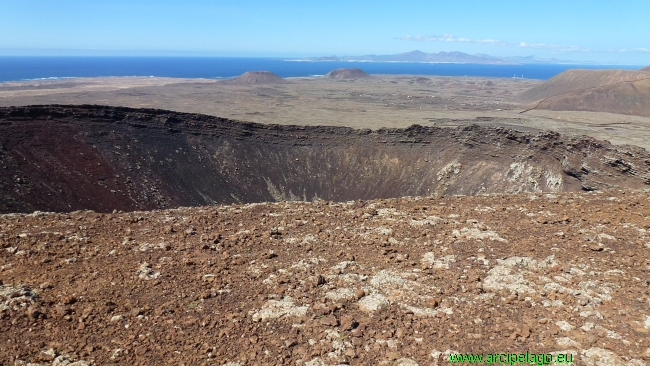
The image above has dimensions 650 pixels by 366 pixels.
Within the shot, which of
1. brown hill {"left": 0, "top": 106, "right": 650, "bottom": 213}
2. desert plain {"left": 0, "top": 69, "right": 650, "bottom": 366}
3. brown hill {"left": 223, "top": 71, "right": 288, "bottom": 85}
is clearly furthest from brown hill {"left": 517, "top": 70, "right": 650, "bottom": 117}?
brown hill {"left": 223, "top": 71, "right": 288, "bottom": 85}

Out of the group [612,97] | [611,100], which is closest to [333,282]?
[611,100]

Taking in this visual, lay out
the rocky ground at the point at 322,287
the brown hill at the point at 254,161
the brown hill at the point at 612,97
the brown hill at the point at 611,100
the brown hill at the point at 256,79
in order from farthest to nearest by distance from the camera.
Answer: the brown hill at the point at 256,79, the brown hill at the point at 612,97, the brown hill at the point at 611,100, the brown hill at the point at 254,161, the rocky ground at the point at 322,287

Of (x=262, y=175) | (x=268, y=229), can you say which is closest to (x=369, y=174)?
(x=262, y=175)

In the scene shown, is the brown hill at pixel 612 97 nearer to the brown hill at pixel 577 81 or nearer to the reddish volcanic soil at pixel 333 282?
the brown hill at pixel 577 81

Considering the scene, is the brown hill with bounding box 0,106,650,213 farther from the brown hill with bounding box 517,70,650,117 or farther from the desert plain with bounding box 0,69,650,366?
the brown hill with bounding box 517,70,650,117

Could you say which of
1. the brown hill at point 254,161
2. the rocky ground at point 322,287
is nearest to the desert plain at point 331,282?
the rocky ground at point 322,287

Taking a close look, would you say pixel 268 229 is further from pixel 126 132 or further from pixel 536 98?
pixel 536 98

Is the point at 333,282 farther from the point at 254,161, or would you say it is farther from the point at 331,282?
the point at 254,161

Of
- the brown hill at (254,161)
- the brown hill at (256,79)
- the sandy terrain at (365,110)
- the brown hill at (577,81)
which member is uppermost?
the brown hill at (256,79)
